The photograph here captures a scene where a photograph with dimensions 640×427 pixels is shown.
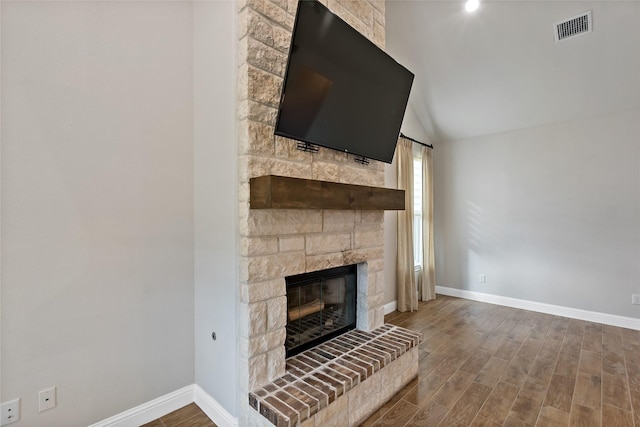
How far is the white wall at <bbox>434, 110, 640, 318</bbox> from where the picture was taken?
3.55 m

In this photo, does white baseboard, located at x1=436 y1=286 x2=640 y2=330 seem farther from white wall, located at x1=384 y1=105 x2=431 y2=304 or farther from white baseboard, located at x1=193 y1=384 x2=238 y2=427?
white baseboard, located at x1=193 y1=384 x2=238 y2=427

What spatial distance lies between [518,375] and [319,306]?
5.85 feet

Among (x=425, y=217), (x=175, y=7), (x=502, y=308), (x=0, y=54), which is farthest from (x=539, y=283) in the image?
(x=0, y=54)

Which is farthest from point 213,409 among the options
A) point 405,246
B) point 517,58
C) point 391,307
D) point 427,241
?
point 517,58

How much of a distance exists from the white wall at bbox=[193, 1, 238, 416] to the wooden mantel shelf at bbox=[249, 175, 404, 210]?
0.23 metres

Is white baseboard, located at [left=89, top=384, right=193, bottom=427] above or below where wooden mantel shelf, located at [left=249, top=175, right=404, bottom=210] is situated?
below

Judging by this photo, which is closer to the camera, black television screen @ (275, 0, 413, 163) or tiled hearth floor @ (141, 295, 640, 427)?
black television screen @ (275, 0, 413, 163)

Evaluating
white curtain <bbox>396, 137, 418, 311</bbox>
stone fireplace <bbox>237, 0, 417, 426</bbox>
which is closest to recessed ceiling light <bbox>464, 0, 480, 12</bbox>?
white curtain <bbox>396, 137, 418, 311</bbox>

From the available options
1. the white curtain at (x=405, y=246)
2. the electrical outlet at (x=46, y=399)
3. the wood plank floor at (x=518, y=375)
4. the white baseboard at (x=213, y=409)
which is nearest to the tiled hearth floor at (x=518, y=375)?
the wood plank floor at (x=518, y=375)

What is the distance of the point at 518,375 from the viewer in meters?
2.48

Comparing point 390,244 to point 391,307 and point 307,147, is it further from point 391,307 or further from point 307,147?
point 307,147

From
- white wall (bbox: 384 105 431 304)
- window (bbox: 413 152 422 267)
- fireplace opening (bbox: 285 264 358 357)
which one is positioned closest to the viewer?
fireplace opening (bbox: 285 264 358 357)

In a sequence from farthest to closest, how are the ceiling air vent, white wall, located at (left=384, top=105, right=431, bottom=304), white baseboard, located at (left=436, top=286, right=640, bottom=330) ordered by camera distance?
white wall, located at (left=384, top=105, right=431, bottom=304) < white baseboard, located at (left=436, top=286, right=640, bottom=330) < the ceiling air vent

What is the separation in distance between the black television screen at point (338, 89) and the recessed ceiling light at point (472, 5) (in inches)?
50.5
